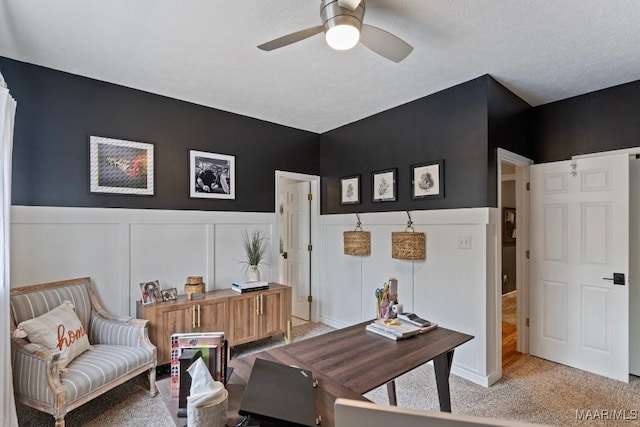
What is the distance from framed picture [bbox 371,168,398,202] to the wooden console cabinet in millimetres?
1514

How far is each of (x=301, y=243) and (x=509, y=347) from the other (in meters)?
2.84

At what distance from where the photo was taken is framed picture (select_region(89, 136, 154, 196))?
9.37ft

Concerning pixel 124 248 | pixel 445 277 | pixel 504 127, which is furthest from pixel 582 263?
pixel 124 248

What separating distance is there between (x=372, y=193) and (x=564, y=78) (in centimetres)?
207

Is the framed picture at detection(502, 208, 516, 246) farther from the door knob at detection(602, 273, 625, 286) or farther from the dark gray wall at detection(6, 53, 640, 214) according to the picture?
the door knob at detection(602, 273, 625, 286)

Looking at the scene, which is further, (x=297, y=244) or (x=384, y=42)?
(x=297, y=244)

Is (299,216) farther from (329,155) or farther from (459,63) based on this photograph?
(459,63)

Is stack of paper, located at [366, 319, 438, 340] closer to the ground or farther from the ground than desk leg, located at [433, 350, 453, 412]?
farther from the ground

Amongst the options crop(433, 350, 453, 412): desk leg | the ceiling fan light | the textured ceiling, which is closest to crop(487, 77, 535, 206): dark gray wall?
the textured ceiling

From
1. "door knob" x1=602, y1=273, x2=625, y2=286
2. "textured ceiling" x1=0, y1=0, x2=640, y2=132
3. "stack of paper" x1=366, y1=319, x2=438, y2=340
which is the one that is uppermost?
"textured ceiling" x1=0, y1=0, x2=640, y2=132

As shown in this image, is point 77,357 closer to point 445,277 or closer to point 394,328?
point 394,328

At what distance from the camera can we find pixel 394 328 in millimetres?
1874

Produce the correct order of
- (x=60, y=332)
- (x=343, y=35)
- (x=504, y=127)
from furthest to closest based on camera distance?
(x=504, y=127)
(x=60, y=332)
(x=343, y=35)

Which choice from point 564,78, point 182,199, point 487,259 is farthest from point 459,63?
point 182,199
